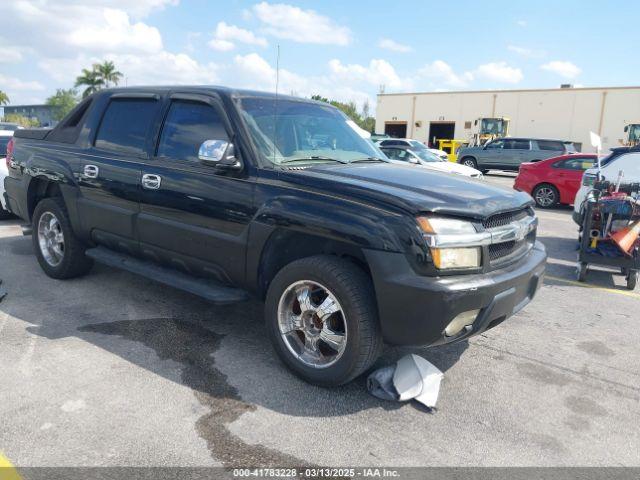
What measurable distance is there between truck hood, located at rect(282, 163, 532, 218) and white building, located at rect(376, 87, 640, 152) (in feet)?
120

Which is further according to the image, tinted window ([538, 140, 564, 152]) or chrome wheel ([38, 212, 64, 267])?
tinted window ([538, 140, 564, 152])

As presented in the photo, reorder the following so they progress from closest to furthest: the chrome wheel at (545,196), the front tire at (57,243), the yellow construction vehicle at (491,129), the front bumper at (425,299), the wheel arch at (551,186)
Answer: the front bumper at (425,299), the front tire at (57,243), the wheel arch at (551,186), the chrome wheel at (545,196), the yellow construction vehicle at (491,129)

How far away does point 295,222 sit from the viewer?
10.9 feet

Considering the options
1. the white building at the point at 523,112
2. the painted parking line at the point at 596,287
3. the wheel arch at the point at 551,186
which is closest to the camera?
the painted parking line at the point at 596,287

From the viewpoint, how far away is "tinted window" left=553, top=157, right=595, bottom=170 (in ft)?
42.7

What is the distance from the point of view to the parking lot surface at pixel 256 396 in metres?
2.74

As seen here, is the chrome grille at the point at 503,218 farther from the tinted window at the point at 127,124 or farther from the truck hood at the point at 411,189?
the tinted window at the point at 127,124

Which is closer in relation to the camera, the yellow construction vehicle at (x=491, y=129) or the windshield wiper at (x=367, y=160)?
the windshield wiper at (x=367, y=160)

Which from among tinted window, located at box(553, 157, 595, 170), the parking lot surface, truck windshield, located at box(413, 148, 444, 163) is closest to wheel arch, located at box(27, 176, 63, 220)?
the parking lot surface

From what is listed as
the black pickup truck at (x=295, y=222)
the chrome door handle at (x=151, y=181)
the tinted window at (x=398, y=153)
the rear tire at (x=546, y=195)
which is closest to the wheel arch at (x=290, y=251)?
the black pickup truck at (x=295, y=222)

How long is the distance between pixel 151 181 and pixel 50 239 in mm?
1975

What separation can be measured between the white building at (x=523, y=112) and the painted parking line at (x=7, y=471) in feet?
129

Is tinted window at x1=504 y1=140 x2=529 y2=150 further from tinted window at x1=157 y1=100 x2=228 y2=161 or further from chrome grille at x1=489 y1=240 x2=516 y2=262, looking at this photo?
tinted window at x1=157 y1=100 x2=228 y2=161

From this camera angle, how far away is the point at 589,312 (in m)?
5.20
